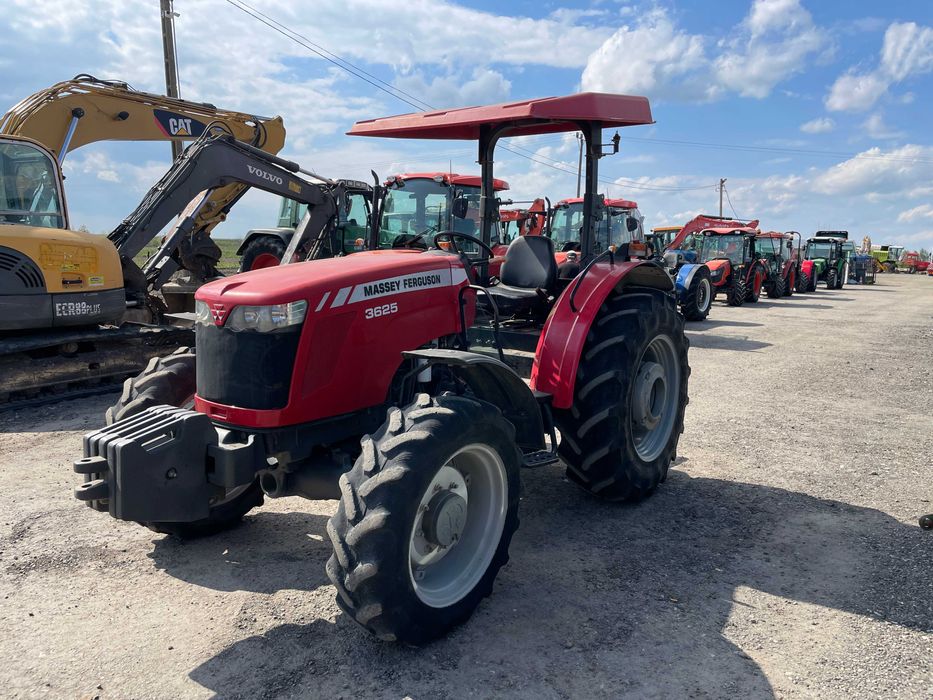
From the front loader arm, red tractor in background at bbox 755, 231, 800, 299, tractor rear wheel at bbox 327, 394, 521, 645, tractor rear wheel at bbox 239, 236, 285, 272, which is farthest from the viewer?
red tractor in background at bbox 755, 231, 800, 299

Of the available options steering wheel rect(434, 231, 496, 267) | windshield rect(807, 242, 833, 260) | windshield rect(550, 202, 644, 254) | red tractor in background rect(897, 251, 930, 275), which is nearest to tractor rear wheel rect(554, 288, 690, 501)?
steering wheel rect(434, 231, 496, 267)

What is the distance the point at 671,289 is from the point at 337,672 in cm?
Answer: 348

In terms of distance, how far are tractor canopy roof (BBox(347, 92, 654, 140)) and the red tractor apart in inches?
629

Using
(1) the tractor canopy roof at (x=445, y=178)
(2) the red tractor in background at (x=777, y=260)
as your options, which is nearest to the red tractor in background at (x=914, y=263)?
(2) the red tractor in background at (x=777, y=260)

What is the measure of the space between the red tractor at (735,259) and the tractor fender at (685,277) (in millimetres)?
4417

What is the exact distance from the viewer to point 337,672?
2.78m

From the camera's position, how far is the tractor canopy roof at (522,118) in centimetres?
395

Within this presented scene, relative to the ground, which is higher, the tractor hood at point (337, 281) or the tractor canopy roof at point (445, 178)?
the tractor canopy roof at point (445, 178)

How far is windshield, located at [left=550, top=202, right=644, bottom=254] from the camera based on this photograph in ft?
49.1

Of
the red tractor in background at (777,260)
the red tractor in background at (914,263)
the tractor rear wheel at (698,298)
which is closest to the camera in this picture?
the tractor rear wheel at (698,298)

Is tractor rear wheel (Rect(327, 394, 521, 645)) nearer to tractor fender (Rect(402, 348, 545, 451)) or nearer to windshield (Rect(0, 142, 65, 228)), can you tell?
tractor fender (Rect(402, 348, 545, 451))

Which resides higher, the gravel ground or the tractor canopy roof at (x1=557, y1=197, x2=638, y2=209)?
the tractor canopy roof at (x1=557, y1=197, x2=638, y2=209)

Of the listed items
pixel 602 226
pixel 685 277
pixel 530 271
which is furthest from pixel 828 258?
pixel 530 271

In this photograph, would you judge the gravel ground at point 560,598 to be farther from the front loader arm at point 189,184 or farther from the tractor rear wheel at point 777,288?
the tractor rear wheel at point 777,288
